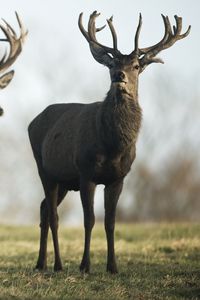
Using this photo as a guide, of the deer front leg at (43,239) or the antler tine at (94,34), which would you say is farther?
the deer front leg at (43,239)

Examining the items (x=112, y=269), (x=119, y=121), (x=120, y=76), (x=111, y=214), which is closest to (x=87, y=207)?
(x=111, y=214)

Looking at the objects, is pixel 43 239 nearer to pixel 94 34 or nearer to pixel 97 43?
pixel 97 43

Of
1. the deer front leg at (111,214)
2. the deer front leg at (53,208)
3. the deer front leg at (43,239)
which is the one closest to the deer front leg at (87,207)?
the deer front leg at (111,214)

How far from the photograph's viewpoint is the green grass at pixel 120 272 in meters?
9.90

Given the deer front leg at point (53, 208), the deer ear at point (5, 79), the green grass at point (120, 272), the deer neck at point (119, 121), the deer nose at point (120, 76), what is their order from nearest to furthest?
the green grass at point (120, 272) < the deer nose at point (120, 76) < the deer neck at point (119, 121) < the deer ear at point (5, 79) < the deer front leg at point (53, 208)

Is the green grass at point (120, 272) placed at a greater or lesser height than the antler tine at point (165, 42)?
lesser

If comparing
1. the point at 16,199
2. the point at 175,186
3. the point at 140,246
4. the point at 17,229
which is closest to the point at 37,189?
the point at 16,199

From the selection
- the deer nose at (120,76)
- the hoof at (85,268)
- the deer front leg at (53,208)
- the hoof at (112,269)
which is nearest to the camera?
the deer nose at (120,76)

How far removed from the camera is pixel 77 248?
18.0 metres

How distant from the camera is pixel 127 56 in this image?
11.9 m

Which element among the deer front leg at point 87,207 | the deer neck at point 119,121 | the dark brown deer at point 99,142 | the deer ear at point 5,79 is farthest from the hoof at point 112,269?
the deer ear at point 5,79

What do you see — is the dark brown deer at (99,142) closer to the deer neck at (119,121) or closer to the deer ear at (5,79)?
the deer neck at (119,121)

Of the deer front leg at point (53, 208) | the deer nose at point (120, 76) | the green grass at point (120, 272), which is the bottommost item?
the green grass at point (120, 272)

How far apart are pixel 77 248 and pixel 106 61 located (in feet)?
22.3
